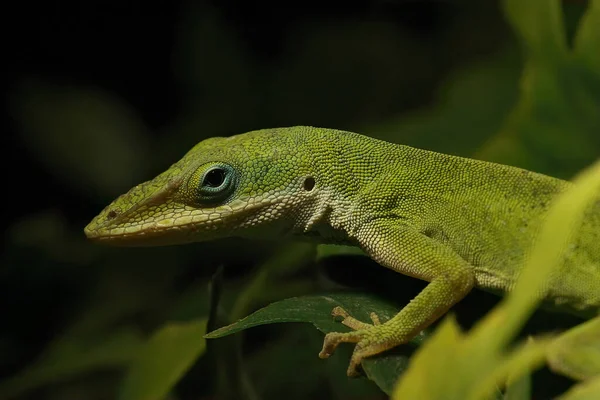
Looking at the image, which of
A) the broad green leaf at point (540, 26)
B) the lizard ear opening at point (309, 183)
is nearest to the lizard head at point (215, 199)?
the lizard ear opening at point (309, 183)

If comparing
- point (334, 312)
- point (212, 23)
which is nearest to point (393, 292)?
point (334, 312)

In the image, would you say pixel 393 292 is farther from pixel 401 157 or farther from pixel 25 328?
pixel 25 328

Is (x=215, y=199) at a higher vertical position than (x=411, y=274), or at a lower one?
higher

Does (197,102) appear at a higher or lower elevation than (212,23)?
lower

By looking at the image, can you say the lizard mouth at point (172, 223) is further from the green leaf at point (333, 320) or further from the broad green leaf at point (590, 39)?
the broad green leaf at point (590, 39)

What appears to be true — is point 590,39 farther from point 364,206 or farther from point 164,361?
point 164,361

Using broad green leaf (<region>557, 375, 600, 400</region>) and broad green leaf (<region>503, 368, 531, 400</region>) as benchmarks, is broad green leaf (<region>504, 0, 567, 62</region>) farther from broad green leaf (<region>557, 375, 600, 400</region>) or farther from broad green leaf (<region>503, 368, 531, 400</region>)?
broad green leaf (<region>557, 375, 600, 400</region>)

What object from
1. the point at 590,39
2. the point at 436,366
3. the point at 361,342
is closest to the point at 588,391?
the point at 436,366
